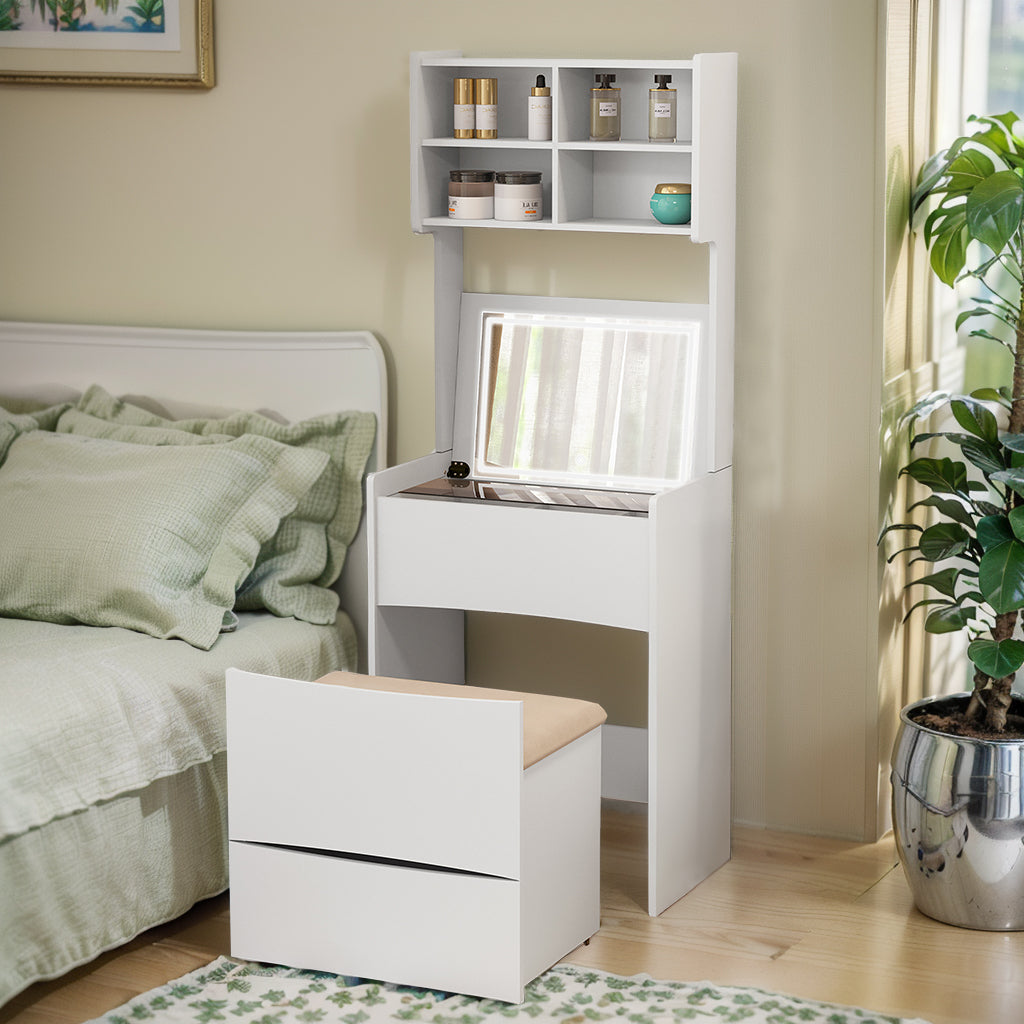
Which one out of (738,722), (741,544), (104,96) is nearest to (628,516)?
(741,544)

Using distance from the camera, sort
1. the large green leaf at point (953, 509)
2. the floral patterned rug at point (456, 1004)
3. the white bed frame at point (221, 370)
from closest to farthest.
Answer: the floral patterned rug at point (456, 1004) < the large green leaf at point (953, 509) < the white bed frame at point (221, 370)

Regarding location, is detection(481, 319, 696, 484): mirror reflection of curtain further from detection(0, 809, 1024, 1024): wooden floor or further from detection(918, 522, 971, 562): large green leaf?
detection(0, 809, 1024, 1024): wooden floor

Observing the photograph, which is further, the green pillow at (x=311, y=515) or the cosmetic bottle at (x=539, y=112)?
the green pillow at (x=311, y=515)

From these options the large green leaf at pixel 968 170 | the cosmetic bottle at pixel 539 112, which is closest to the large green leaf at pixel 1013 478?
the large green leaf at pixel 968 170

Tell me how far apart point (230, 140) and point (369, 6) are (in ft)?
1.31

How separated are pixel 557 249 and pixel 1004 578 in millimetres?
1061

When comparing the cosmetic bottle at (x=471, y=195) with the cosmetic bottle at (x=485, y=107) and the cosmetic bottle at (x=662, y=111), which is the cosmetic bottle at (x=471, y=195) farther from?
the cosmetic bottle at (x=662, y=111)

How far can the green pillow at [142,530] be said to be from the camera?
2.70 m

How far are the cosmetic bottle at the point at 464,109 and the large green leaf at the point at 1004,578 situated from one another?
46.5 inches

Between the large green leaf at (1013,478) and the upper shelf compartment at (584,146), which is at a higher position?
the upper shelf compartment at (584,146)

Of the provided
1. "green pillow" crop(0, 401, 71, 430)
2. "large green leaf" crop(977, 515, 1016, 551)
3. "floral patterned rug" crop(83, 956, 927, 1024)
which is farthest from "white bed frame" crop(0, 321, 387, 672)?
"large green leaf" crop(977, 515, 1016, 551)

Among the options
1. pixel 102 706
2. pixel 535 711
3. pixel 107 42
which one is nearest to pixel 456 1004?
pixel 535 711

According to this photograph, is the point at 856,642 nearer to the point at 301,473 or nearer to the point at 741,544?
the point at 741,544

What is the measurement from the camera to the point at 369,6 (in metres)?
2.97
